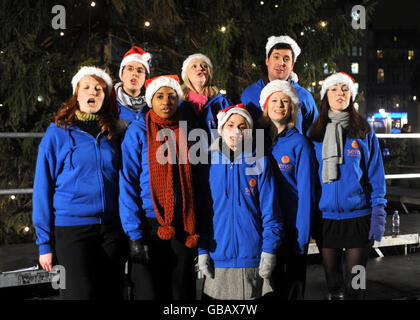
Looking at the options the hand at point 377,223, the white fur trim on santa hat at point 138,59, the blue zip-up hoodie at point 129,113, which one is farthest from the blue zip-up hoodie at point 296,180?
the white fur trim on santa hat at point 138,59

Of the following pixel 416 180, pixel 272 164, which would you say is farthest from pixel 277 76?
pixel 416 180

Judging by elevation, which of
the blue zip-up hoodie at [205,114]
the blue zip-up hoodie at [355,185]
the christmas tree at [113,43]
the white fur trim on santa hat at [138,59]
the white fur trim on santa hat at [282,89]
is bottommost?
the blue zip-up hoodie at [355,185]

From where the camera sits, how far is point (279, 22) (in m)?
9.55

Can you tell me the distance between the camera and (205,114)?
3859 mm

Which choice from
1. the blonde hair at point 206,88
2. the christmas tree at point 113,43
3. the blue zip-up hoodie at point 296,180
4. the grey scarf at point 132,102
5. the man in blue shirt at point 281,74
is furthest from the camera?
the christmas tree at point 113,43

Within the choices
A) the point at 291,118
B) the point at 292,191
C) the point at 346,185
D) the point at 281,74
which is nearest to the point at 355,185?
the point at 346,185

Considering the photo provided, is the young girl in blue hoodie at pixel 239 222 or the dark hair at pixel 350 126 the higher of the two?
the dark hair at pixel 350 126

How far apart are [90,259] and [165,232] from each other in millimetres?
508

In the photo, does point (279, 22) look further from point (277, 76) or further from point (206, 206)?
point (206, 206)

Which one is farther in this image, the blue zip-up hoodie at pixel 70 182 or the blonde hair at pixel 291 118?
the blonde hair at pixel 291 118

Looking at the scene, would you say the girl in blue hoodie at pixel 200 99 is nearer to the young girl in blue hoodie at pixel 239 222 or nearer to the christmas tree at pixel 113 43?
the young girl in blue hoodie at pixel 239 222

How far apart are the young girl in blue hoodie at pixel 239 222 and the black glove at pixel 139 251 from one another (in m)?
0.37

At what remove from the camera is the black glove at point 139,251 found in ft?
9.89

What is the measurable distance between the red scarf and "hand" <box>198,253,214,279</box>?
4.0 inches
